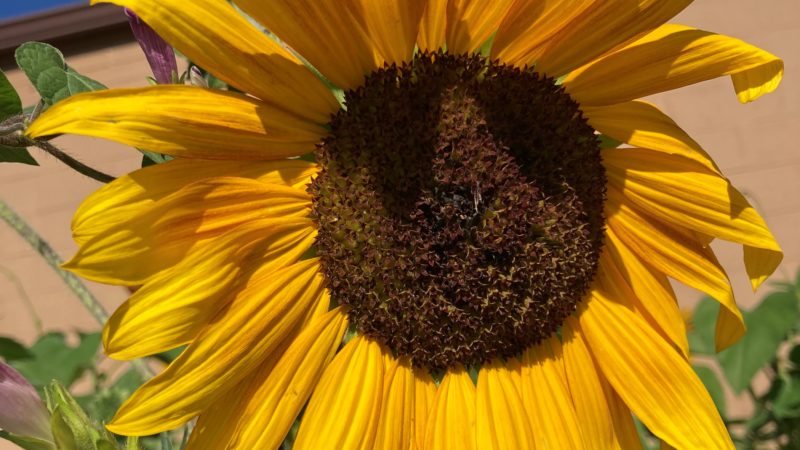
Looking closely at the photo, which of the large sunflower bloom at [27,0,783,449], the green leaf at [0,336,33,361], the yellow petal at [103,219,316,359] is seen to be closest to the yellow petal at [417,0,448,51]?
the large sunflower bloom at [27,0,783,449]

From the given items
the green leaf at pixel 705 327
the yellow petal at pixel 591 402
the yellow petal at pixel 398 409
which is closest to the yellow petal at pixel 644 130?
the yellow petal at pixel 591 402

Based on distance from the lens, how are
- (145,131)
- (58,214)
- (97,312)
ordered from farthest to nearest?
(58,214), (97,312), (145,131)

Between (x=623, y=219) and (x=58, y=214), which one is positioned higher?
(x=58, y=214)

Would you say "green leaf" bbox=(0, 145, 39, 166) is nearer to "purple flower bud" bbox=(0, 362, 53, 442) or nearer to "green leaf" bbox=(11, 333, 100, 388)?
"purple flower bud" bbox=(0, 362, 53, 442)

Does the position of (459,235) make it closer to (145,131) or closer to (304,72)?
(304,72)

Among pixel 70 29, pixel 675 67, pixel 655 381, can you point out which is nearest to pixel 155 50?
pixel 675 67

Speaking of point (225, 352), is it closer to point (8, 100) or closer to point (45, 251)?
point (8, 100)

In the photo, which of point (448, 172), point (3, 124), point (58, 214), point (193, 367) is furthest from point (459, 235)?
point (58, 214)
